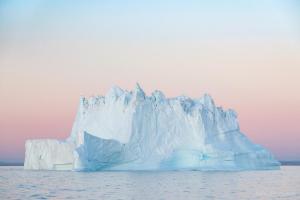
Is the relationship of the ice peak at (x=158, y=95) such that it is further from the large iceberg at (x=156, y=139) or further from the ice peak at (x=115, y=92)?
the ice peak at (x=115, y=92)

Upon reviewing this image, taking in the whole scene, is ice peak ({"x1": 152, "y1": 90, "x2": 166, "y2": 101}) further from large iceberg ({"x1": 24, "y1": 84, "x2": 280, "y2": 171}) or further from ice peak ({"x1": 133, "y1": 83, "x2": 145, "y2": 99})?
ice peak ({"x1": 133, "y1": 83, "x2": 145, "y2": 99})

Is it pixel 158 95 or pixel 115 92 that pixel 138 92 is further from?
pixel 115 92

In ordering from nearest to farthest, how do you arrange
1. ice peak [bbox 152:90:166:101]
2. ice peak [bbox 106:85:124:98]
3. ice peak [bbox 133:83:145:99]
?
ice peak [bbox 133:83:145:99], ice peak [bbox 152:90:166:101], ice peak [bbox 106:85:124:98]

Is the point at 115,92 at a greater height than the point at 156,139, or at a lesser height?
greater

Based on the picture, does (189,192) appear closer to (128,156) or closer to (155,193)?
(155,193)

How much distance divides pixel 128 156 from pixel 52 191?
523 inches

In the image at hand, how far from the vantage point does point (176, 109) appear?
41.7 meters

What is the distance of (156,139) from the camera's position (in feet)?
132

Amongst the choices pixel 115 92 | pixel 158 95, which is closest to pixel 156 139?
pixel 158 95

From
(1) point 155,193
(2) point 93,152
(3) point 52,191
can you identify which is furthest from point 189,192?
(2) point 93,152

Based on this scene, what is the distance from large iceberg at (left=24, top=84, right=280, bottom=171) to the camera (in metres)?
39.3

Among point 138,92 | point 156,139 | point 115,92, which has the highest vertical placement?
point 115,92

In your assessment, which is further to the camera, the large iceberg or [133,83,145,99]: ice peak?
[133,83,145,99]: ice peak

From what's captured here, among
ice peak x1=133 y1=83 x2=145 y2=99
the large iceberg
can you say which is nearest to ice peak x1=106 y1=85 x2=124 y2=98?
the large iceberg
